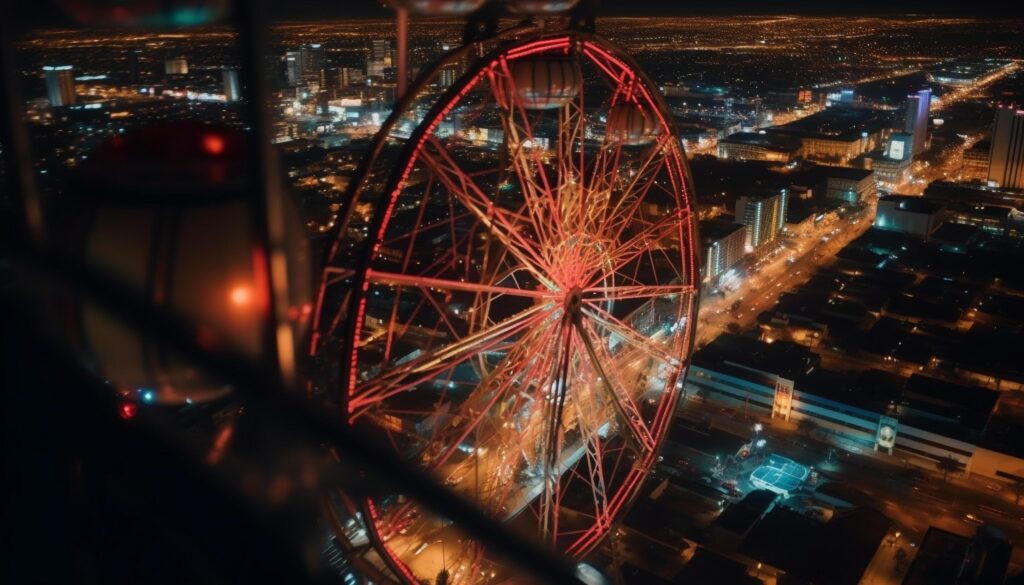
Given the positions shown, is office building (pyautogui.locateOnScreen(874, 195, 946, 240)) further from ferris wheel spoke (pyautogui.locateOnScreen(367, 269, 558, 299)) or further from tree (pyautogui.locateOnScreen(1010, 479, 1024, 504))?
ferris wheel spoke (pyautogui.locateOnScreen(367, 269, 558, 299))

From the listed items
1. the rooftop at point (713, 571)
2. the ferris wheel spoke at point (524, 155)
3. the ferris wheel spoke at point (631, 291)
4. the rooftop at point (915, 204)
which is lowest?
the rooftop at point (713, 571)

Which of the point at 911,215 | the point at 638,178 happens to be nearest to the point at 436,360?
the point at 638,178

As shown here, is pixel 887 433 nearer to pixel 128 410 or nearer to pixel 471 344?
pixel 471 344

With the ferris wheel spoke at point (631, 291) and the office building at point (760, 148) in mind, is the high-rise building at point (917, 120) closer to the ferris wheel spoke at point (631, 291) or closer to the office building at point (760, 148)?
the office building at point (760, 148)

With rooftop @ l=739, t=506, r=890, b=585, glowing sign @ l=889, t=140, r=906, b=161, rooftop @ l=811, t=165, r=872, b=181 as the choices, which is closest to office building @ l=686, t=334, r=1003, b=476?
rooftop @ l=739, t=506, r=890, b=585

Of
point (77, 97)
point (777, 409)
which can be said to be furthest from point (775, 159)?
point (77, 97)

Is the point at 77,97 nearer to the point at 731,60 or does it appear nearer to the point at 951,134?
the point at 951,134

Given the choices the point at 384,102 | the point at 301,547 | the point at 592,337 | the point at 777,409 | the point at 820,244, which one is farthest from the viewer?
the point at 384,102

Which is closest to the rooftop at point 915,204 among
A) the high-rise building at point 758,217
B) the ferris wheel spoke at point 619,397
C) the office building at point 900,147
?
the high-rise building at point 758,217
